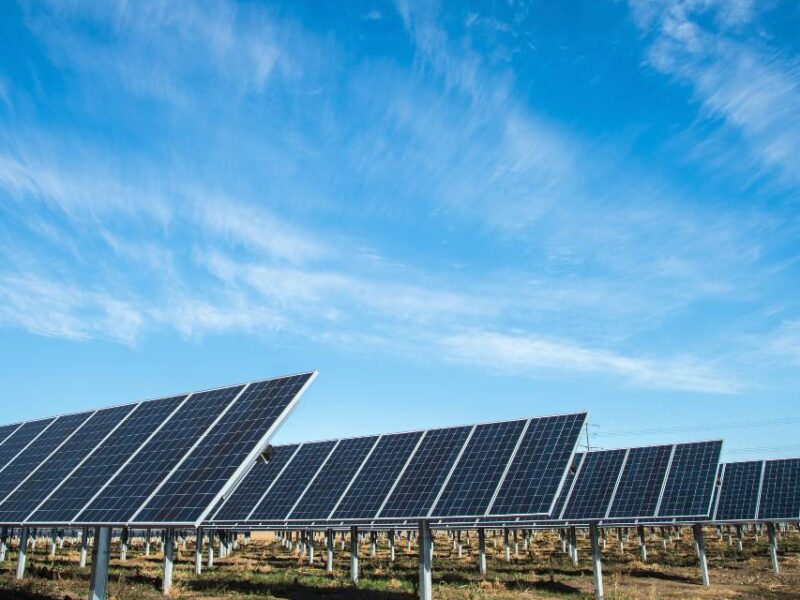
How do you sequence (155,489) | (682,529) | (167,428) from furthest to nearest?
(682,529) → (167,428) → (155,489)

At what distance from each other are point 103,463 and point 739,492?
41.0 m

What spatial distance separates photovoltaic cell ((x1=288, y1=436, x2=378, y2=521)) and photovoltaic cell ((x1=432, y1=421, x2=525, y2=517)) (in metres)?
5.95

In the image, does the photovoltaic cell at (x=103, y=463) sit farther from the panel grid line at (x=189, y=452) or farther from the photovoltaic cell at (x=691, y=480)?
the photovoltaic cell at (x=691, y=480)

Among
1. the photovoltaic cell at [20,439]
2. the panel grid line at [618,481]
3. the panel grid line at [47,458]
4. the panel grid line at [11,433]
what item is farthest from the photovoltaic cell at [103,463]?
the panel grid line at [618,481]

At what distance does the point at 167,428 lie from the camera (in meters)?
21.5

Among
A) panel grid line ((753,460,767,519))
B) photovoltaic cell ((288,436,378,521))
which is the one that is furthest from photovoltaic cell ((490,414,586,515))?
panel grid line ((753,460,767,519))

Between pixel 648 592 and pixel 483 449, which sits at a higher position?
pixel 483 449

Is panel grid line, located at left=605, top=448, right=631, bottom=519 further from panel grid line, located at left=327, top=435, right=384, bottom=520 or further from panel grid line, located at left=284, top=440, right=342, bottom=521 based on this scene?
panel grid line, located at left=284, top=440, right=342, bottom=521

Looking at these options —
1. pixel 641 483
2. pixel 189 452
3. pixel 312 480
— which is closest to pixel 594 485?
pixel 641 483

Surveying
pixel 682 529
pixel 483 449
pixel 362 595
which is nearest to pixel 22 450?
pixel 362 595

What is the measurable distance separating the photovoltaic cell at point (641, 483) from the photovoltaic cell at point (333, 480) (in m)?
13.4

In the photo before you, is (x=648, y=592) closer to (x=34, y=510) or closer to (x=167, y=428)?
(x=167, y=428)

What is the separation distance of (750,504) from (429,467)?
2727cm

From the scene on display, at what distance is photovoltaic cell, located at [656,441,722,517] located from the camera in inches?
1242
